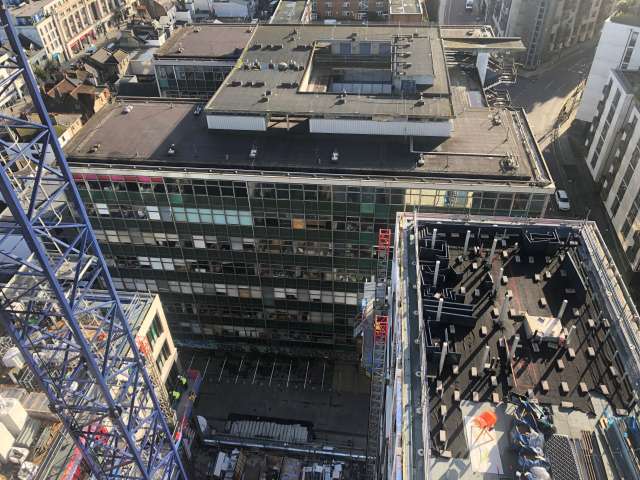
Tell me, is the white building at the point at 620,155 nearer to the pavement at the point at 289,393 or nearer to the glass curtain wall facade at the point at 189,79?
the pavement at the point at 289,393

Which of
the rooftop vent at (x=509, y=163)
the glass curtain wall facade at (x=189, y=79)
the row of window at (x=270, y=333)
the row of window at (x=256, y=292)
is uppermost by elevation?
the glass curtain wall facade at (x=189, y=79)

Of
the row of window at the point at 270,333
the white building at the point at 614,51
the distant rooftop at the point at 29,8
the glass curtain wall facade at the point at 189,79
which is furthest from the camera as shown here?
the distant rooftop at the point at 29,8

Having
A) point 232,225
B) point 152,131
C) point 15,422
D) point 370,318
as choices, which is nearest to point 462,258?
point 370,318

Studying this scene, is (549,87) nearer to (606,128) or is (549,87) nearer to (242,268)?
(606,128)

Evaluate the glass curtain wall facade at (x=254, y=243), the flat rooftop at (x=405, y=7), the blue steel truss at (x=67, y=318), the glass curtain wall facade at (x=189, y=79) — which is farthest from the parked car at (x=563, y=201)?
the blue steel truss at (x=67, y=318)

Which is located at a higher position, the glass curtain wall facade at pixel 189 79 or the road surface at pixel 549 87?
the road surface at pixel 549 87

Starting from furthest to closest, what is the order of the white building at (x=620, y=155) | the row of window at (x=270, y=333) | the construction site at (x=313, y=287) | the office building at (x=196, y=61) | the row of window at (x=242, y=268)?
the white building at (x=620, y=155), the office building at (x=196, y=61), the row of window at (x=270, y=333), the row of window at (x=242, y=268), the construction site at (x=313, y=287)

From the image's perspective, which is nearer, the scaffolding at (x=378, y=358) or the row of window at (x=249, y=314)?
the scaffolding at (x=378, y=358)

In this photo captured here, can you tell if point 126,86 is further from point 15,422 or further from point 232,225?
point 15,422

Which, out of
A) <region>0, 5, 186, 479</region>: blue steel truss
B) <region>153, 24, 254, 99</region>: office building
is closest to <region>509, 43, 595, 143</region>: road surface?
<region>153, 24, 254, 99</region>: office building
